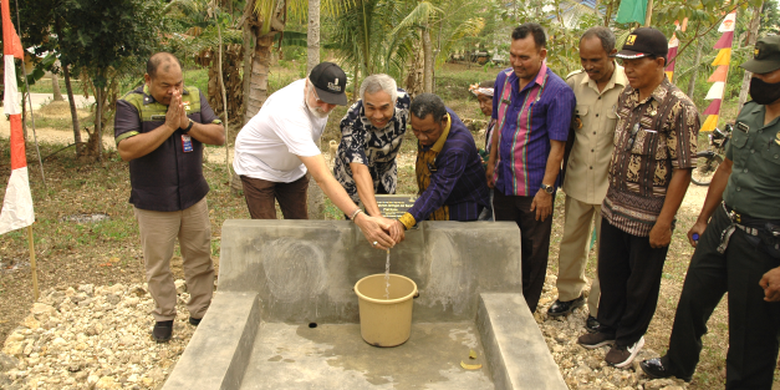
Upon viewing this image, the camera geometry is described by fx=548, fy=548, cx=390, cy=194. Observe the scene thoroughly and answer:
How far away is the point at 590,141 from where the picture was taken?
347 centimetres

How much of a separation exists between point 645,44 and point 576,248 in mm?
1461

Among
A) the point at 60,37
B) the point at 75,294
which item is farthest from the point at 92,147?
the point at 75,294

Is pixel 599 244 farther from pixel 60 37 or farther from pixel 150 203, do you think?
pixel 60 37

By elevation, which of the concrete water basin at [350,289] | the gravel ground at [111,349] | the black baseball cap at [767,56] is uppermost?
the black baseball cap at [767,56]

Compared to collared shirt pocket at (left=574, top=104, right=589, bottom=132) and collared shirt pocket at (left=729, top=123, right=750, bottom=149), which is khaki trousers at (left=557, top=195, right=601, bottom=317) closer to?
collared shirt pocket at (left=574, top=104, right=589, bottom=132)

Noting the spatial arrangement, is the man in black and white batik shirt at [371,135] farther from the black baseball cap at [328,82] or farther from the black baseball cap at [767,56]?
the black baseball cap at [767,56]

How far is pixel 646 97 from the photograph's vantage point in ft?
10.0

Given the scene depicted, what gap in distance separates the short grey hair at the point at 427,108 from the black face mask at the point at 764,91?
1.53 meters

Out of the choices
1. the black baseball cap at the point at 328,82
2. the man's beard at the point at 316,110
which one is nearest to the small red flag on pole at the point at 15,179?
the man's beard at the point at 316,110

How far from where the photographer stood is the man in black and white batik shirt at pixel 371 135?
3.10 m

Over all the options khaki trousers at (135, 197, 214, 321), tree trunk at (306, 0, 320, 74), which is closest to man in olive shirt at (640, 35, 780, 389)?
khaki trousers at (135, 197, 214, 321)

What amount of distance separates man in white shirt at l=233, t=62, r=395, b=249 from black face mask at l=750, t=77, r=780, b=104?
6.33 ft

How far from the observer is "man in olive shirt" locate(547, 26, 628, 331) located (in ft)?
10.8

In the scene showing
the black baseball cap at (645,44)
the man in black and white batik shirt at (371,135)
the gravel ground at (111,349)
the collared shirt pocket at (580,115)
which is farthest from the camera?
the collared shirt pocket at (580,115)
